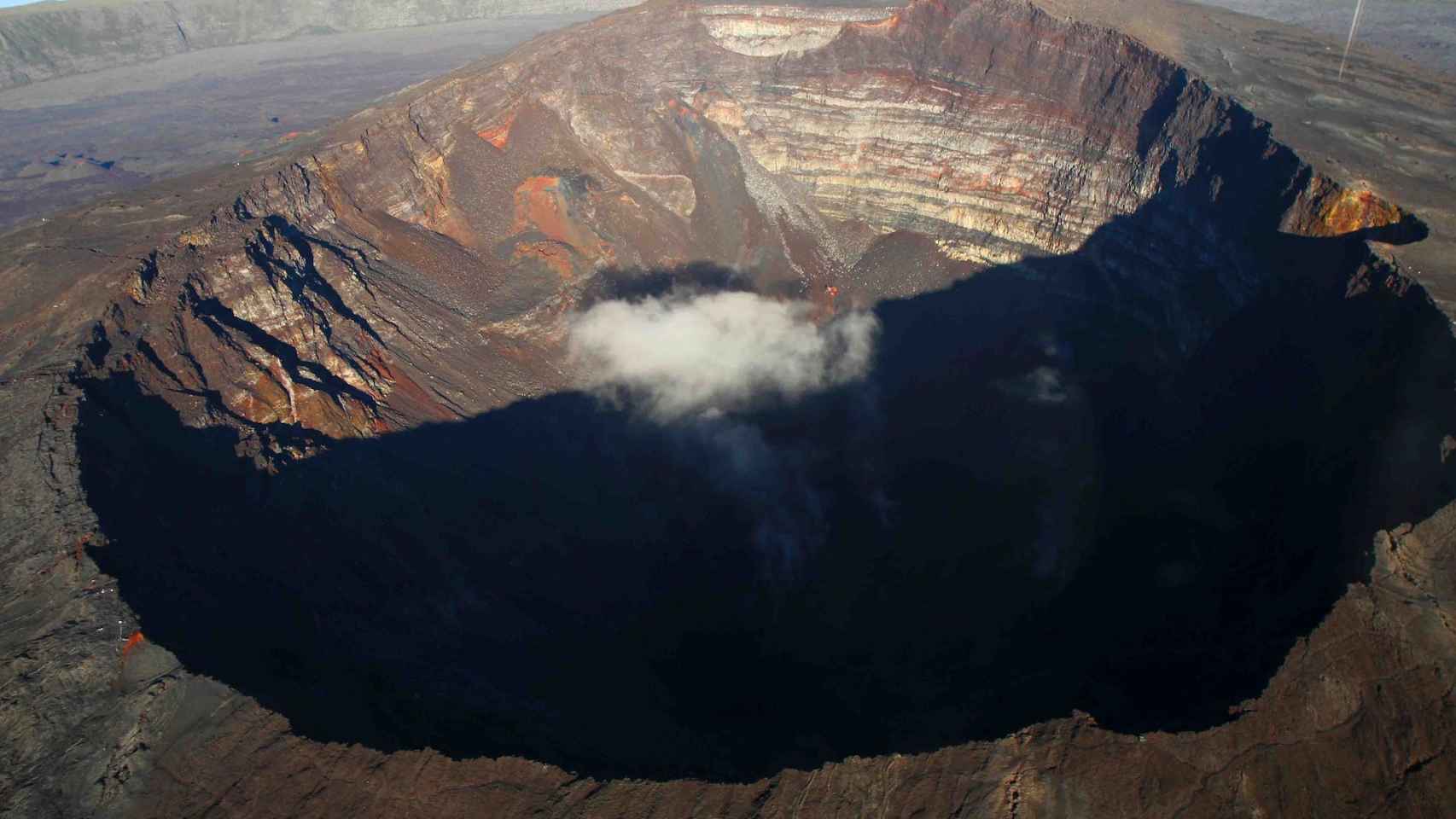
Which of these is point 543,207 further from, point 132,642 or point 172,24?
point 172,24

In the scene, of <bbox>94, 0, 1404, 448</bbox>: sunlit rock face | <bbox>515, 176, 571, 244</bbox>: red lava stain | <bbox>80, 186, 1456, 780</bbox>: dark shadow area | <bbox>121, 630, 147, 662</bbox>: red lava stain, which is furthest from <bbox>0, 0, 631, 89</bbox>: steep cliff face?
<bbox>121, 630, 147, 662</bbox>: red lava stain

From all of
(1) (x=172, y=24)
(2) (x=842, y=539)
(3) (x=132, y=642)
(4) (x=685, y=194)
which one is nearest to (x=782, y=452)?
(2) (x=842, y=539)

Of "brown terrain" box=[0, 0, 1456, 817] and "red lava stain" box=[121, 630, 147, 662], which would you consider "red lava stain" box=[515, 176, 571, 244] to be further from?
"red lava stain" box=[121, 630, 147, 662]

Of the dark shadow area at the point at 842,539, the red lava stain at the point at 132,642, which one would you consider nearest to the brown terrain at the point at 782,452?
the red lava stain at the point at 132,642

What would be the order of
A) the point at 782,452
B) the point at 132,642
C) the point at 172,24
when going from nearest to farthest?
1. the point at 132,642
2. the point at 782,452
3. the point at 172,24

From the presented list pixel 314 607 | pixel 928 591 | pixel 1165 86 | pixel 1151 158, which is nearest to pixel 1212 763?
pixel 928 591

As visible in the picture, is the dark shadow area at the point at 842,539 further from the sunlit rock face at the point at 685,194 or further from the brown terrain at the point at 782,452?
the sunlit rock face at the point at 685,194
